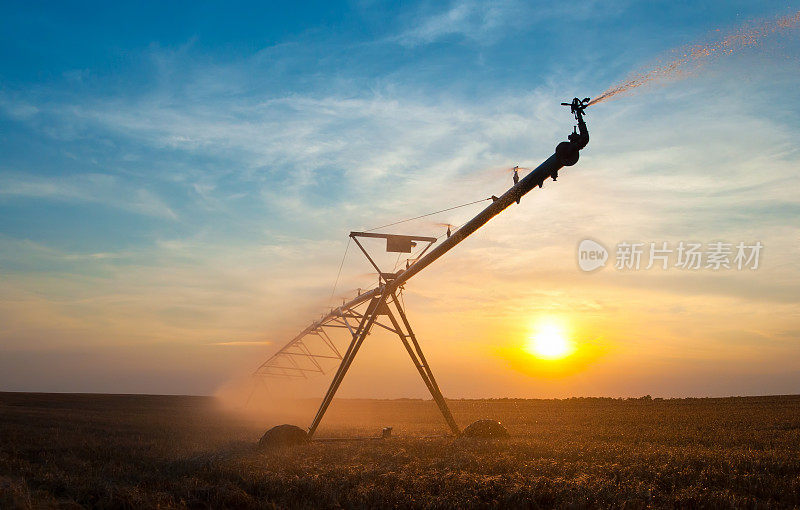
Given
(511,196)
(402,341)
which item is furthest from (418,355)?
(511,196)

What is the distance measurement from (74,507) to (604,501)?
8.70m

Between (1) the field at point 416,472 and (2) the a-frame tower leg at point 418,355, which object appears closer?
(1) the field at point 416,472

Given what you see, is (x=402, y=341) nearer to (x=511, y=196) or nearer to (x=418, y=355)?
(x=418, y=355)

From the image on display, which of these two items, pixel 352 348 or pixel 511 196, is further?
pixel 352 348

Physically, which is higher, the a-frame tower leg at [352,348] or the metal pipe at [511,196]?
the metal pipe at [511,196]

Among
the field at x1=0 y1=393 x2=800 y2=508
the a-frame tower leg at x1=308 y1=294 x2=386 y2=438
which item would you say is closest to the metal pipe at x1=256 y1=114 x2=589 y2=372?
the a-frame tower leg at x1=308 y1=294 x2=386 y2=438

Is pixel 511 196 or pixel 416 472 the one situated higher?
pixel 511 196

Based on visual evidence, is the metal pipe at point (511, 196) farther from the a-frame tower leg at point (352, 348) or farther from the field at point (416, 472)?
the field at point (416, 472)

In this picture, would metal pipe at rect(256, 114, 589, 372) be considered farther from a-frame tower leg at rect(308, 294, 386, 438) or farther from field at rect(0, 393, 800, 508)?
field at rect(0, 393, 800, 508)

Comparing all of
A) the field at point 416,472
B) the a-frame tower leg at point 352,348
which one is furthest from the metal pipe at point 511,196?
the field at point 416,472

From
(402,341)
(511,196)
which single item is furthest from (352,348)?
(511,196)

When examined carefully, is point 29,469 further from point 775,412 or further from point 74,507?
point 775,412

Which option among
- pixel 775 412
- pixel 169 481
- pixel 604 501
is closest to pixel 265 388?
pixel 775 412

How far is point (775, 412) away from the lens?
26.5 m
